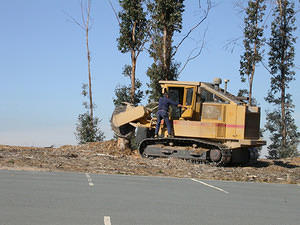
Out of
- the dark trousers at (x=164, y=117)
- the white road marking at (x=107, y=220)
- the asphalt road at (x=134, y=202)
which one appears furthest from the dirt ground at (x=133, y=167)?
the white road marking at (x=107, y=220)

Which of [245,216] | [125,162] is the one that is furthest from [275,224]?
[125,162]

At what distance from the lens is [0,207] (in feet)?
28.3

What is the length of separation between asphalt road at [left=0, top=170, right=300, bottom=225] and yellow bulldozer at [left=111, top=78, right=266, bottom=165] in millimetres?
8649

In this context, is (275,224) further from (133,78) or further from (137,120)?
(133,78)

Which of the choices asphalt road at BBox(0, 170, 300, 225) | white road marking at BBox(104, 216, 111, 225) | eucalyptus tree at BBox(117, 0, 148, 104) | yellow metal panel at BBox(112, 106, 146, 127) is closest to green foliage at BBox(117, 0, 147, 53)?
eucalyptus tree at BBox(117, 0, 148, 104)

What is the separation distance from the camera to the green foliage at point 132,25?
32.0 metres

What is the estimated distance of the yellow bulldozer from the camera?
2288cm

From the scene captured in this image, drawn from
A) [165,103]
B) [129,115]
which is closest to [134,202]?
[165,103]

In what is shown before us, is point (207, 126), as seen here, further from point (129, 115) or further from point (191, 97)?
point (129, 115)

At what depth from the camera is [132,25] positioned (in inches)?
1275

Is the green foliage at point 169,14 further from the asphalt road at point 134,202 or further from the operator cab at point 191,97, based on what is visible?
the asphalt road at point 134,202

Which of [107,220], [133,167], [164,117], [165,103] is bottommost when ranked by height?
[107,220]

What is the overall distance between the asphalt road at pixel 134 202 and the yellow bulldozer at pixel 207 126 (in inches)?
341

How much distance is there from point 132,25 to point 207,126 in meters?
11.6
